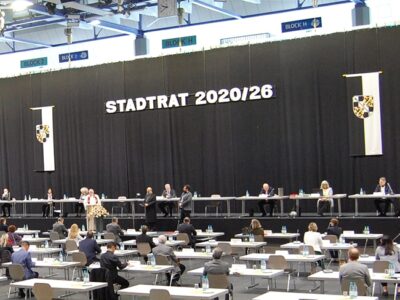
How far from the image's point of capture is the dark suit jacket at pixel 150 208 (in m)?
21.8

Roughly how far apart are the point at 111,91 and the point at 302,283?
45.6ft

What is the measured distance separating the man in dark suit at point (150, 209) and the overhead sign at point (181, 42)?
1035 cm

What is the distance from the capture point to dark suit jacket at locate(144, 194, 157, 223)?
2180 centimetres

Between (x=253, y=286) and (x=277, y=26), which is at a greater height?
(x=277, y=26)

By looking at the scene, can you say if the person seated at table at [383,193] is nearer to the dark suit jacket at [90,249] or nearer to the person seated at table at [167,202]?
the person seated at table at [167,202]

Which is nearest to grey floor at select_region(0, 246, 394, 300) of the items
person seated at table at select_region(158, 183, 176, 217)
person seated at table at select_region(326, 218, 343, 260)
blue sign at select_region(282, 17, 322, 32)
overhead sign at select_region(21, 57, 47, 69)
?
person seated at table at select_region(326, 218, 343, 260)

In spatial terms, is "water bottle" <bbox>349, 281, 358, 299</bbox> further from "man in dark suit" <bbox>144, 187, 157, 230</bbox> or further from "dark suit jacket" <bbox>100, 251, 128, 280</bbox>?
"man in dark suit" <bbox>144, 187, 157, 230</bbox>

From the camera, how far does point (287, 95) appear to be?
2231cm

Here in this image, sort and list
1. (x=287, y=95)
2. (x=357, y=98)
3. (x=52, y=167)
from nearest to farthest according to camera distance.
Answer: (x=357, y=98)
(x=287, y=95)
(x=52, y=167)

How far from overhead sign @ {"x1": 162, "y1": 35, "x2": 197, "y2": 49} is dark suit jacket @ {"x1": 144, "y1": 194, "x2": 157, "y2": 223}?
10354mm

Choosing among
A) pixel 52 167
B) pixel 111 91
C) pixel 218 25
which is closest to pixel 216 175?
pixel 111 91

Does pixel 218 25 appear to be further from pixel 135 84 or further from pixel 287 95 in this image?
pixel 287 95

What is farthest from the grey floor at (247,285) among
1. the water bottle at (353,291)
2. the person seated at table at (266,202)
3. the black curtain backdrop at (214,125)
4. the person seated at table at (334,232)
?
the black curtain backdrop at (214,125)

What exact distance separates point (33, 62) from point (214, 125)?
50.8 ft
